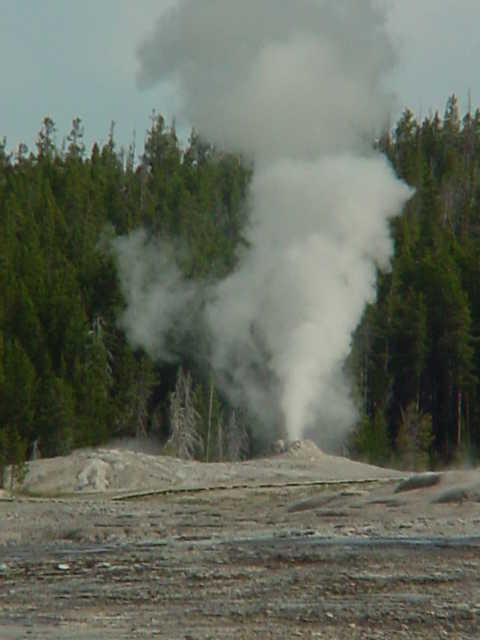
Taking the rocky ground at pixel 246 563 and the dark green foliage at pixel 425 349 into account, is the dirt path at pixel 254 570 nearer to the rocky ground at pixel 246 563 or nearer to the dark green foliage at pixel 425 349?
the rocky ground at pixel 246 563

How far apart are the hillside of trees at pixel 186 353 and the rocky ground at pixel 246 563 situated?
46.7 feet

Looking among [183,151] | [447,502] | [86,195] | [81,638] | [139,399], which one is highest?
[183,151]

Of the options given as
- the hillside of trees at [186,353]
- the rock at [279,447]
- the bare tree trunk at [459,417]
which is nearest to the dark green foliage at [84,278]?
the hillside of trees at [186,353]

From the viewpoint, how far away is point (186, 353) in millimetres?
65125

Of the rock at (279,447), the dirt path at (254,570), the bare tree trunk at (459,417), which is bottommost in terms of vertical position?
the dirt path at (254,570)

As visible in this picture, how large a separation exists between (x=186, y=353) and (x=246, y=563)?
160ft

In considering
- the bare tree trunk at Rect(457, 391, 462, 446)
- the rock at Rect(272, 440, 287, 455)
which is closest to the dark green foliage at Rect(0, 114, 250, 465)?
the rock at Rect(272, 440, 287, 455)

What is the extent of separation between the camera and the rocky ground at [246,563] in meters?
11.6

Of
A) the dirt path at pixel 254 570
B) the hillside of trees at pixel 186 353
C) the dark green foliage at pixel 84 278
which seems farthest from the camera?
the hillside of trees at pixel 186 353

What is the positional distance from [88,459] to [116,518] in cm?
1310

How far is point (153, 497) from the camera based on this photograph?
31.8 metres

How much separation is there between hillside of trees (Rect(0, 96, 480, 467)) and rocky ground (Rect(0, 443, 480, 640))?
14.2m

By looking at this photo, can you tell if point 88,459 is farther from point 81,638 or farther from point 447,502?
point 81,638

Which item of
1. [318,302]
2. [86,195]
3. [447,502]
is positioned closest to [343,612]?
[447,502]
